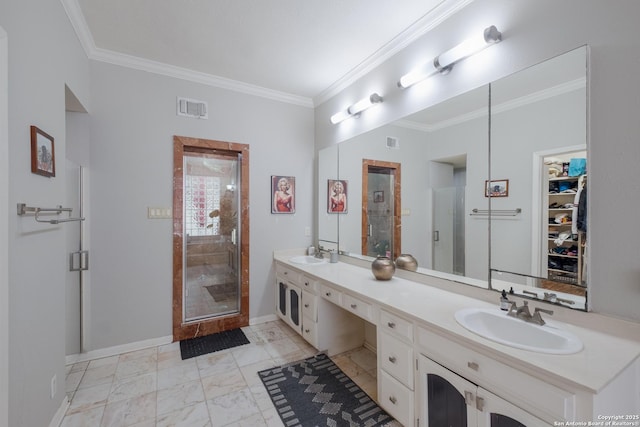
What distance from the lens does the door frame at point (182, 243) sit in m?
2.89

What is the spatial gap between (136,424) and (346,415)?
1.33 metres

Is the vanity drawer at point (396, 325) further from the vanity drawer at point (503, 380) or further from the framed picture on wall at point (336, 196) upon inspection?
the framed picture on wall at point (336, 196)

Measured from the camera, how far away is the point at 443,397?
141 cm

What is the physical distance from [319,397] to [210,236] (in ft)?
6.46

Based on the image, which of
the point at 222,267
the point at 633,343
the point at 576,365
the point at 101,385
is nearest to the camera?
the point at 576,365

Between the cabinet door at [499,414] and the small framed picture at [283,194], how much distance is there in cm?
263

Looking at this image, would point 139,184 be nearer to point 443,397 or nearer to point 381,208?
point 381,208

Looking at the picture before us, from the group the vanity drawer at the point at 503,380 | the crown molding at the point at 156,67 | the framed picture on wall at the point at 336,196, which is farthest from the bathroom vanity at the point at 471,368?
the crown molding at the point at 156,67

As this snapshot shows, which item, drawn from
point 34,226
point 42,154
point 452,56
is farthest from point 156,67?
point 452,56

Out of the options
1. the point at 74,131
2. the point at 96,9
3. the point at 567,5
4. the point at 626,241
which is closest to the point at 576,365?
the point at 626,241

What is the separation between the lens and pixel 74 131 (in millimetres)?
2480

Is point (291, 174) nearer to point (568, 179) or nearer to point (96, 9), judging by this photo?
point (96, 9)

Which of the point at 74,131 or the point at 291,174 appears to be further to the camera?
the point at 291,174

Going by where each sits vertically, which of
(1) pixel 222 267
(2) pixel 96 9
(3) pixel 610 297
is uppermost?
(2) pixel 96 9
